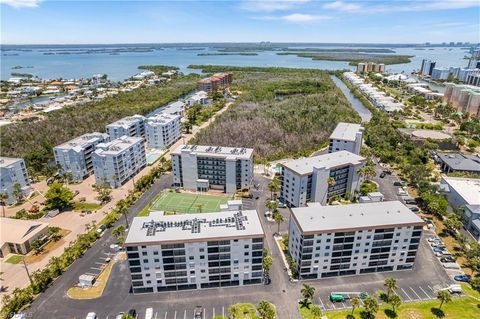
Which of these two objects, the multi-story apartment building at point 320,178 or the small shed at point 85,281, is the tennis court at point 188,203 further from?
the small shed at point 85,281

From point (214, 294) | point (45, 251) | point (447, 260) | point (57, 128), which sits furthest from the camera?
→ point (57, 128)

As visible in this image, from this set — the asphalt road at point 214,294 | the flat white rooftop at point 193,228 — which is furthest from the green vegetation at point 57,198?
the flat white rooftop at point 193,228

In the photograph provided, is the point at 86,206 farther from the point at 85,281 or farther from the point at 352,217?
the point at 352,217

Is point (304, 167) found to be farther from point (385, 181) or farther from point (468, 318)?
point (468, 318)

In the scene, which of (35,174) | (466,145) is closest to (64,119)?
(35,174)

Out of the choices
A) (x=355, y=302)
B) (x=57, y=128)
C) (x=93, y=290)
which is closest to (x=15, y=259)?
(x=93, y=290)

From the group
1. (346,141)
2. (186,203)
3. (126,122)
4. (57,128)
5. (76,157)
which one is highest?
(346,141)
